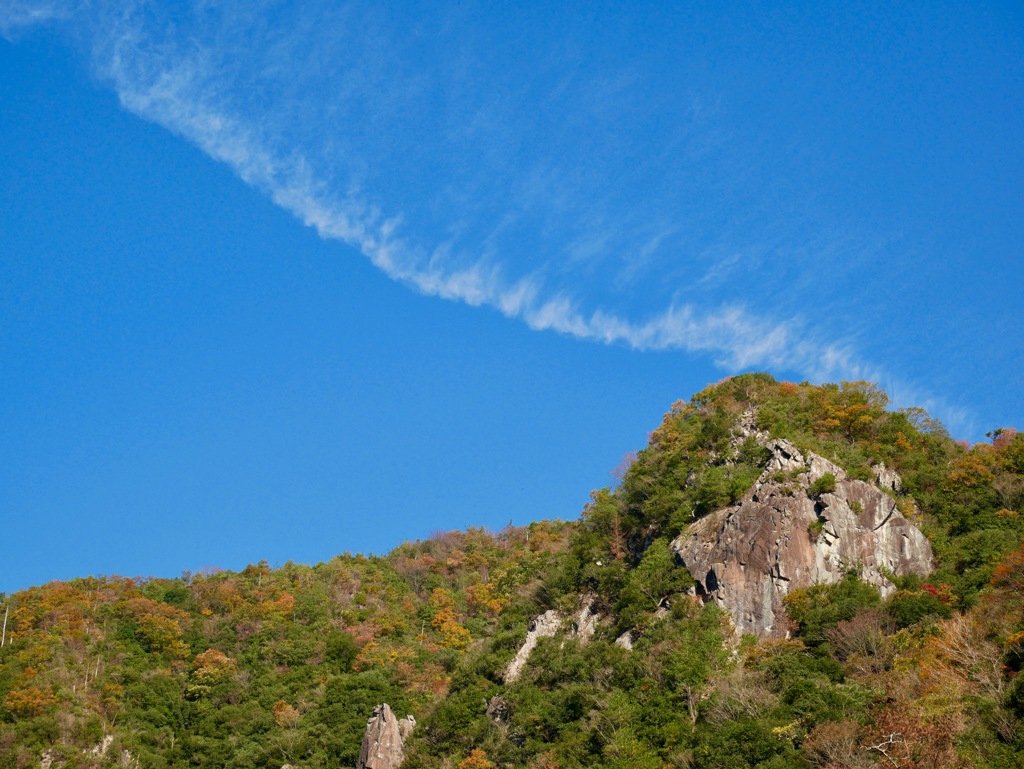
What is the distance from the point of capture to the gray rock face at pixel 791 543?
169 feet

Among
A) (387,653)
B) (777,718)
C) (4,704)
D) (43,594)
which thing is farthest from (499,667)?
(43,594)

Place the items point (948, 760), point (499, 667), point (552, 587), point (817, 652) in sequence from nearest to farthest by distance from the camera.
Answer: point (948, 760)
point (817, 652)
point (499, 667)
point (552, 587)

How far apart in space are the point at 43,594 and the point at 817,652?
64097 millimetres

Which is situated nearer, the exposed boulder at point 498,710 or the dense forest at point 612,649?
the dense forest at point 612,649

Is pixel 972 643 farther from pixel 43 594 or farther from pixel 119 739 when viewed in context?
pixel 43 594

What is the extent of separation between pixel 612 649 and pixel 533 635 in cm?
828

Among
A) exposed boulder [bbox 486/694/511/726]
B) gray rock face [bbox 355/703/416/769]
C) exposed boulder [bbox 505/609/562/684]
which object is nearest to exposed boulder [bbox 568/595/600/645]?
exposed boulder [bbox 505/609/562/684]

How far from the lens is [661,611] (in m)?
53.2

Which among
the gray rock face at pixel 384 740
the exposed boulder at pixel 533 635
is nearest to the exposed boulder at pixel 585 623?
the exposed boulder at pixel 533 635

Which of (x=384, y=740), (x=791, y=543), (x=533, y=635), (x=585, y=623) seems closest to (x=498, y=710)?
(x=533, y=635)

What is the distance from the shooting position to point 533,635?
59219 millimetres

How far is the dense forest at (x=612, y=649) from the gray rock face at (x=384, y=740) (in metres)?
1.21

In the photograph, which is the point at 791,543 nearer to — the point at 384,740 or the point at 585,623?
the point at 585,623

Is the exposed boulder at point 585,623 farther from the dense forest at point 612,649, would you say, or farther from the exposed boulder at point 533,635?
the exposed boulder at point 533,635
